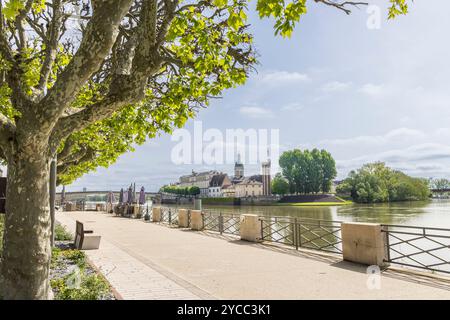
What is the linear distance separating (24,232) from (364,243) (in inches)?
311

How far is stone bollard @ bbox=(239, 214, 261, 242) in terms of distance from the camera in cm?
1364

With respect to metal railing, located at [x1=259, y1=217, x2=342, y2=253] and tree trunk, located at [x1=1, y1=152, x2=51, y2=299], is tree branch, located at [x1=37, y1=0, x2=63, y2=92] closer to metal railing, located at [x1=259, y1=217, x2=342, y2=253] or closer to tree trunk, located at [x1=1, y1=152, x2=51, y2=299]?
tree trunk, located at [x1=1, y1=152, x2=51, y2=299]

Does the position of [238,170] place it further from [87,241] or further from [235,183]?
[87,241]

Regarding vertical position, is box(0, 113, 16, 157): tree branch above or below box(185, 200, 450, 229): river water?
above

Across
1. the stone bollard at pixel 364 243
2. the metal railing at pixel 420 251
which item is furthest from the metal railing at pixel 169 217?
the stone bollard at pixel 364 243

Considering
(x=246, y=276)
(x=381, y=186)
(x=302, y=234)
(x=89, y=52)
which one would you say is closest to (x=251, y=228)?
(x=246, y=276)

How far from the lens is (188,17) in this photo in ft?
19.7

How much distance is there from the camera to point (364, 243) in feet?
30.3

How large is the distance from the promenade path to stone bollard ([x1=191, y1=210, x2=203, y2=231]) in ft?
19.6

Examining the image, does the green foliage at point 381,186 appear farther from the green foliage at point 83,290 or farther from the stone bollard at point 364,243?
the green foliage at point 83,290

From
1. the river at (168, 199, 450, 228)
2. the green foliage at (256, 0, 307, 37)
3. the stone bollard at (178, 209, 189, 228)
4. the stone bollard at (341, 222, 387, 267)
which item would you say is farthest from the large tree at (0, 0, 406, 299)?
the river at (168, 199, 450, 228)

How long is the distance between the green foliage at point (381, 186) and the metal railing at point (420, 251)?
194 feet

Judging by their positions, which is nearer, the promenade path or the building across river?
the promenade path
